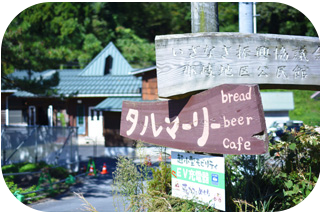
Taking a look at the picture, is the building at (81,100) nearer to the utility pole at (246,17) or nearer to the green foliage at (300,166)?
the utility pole at (246,17)

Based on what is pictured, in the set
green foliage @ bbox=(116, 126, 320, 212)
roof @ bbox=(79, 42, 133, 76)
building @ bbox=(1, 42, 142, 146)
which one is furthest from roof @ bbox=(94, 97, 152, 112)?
green foliage @ bbox=(116, 126, 320, 212)

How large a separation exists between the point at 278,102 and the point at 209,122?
23.2 meters

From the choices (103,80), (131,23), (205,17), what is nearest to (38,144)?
(205,17)

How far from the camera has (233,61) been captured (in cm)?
373

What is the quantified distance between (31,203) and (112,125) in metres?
12.0

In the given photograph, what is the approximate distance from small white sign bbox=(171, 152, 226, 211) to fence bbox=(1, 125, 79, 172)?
9.94 m

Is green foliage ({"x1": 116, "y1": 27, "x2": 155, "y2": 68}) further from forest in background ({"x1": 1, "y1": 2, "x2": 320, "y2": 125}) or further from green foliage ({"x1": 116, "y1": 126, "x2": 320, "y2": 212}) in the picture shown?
green foliage ({"x1": 116, "y1": 126, "x2": 320, "y2": 212})

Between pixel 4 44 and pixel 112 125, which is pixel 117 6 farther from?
pixel 4 44

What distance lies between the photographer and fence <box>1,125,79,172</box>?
497 inches

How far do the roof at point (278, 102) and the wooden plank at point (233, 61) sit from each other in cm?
2217

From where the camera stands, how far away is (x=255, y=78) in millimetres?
3744

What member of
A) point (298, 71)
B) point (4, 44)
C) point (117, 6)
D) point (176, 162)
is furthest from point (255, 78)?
point (117, 6)

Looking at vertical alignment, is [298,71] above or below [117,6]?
below

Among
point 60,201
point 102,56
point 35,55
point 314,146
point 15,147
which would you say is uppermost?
point 102,56
